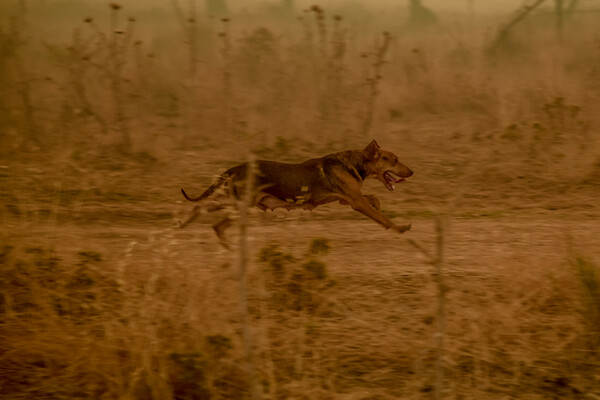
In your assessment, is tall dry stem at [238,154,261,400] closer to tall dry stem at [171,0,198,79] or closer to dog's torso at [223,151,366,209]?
dog's torso at [223,151,366,209]

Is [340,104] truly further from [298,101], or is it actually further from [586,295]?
[586,295]

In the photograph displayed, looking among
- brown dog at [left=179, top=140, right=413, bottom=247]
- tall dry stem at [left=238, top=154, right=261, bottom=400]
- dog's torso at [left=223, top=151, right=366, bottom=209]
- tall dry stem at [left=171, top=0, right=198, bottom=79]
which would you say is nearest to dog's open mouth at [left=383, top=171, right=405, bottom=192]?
brown dog at [left=179, top=140, right=413, bottom=247]

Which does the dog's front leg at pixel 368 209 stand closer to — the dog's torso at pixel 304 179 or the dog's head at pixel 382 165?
the dog's torso at pixel 304 179

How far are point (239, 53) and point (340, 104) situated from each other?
10.1 ft

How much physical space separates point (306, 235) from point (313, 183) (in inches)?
27.5

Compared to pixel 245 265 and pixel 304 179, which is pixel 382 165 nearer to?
pixel 304 179

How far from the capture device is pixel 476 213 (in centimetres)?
795

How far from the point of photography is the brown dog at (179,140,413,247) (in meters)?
6.27

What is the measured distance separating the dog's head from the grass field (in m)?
0.48

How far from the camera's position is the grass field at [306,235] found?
4203mm

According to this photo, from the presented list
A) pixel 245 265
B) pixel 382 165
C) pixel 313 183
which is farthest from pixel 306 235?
pixel 245 265

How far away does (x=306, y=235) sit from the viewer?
7.07m

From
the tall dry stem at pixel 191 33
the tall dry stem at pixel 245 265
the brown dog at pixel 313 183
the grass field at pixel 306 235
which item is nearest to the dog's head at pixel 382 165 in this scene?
the brown dog at pixel 313 183

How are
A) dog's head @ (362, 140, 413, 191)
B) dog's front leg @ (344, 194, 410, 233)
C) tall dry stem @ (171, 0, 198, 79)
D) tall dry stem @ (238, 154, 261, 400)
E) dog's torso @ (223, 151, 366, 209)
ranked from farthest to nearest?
tall dry stem @ (171, 0, 198, 79) → dog's head @ (362, 140, 413, 191) → dog's front leg @ (344, 194, 410, 233) → dog's torso @ (223, 151, 366, 209) → tall dry stem @ (238, 154, 261, 400)
